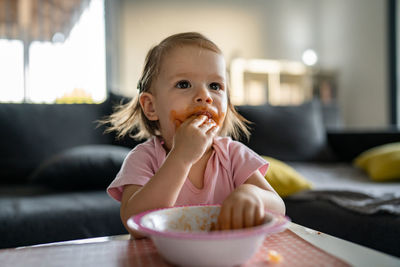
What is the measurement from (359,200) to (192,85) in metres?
0.97

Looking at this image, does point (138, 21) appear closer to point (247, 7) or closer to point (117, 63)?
point (117, 63)

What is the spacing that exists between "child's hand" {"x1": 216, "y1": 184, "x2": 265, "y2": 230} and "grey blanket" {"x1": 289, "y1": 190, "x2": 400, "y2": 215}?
93 centimetres

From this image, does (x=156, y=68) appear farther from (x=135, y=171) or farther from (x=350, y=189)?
(x=350, y=189)

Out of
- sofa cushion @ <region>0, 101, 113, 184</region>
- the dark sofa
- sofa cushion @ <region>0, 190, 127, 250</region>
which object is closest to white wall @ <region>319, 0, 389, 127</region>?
the dark sofa

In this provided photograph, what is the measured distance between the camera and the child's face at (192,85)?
802mm

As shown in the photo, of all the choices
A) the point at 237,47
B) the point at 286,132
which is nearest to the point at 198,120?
the point at 286,132

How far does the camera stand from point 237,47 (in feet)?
18.0

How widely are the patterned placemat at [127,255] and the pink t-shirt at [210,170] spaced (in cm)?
25

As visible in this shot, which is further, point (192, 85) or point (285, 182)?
point (285, 182)

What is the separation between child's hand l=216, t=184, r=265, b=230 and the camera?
1.70 feet

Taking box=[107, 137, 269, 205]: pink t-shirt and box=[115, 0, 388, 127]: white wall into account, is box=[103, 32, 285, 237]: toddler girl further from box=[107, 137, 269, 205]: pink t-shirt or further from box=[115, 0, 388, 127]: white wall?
box=[115, 0, 388, 127]: white wall

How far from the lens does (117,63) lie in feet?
16.3

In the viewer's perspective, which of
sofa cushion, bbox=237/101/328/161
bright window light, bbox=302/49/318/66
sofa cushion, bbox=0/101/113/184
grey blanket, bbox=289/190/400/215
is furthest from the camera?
bright window light, bbox=302/49/318/66

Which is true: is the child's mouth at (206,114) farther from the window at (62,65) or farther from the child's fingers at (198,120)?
the window at (62,65)
